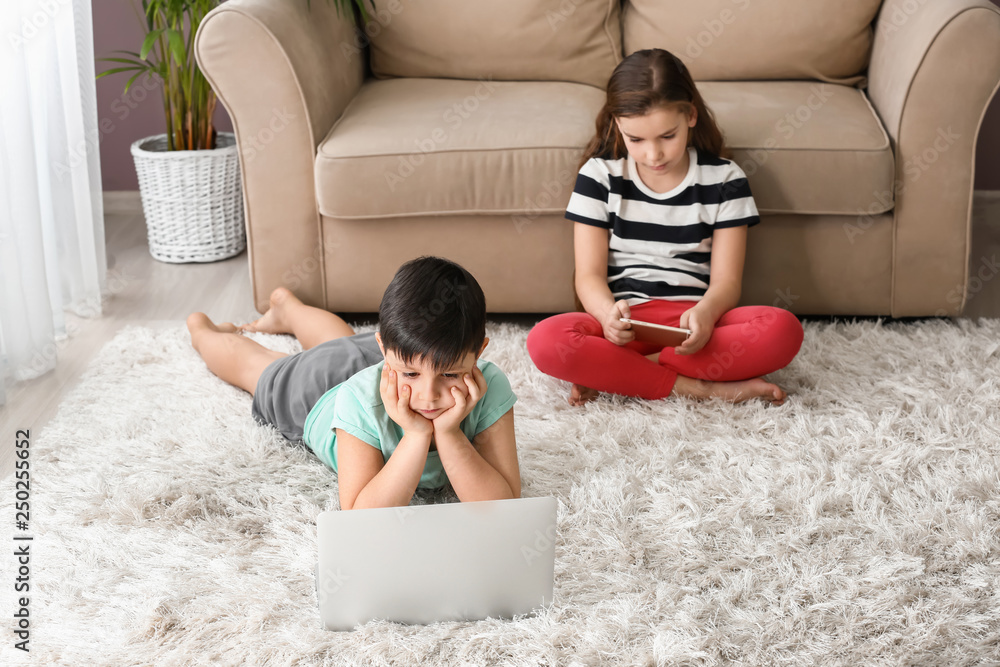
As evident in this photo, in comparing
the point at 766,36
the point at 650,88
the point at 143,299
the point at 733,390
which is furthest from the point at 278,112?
the point at 766,36

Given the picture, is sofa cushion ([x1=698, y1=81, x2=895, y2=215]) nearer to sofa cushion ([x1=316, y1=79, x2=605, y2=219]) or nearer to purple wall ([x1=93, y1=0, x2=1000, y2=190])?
sofa cushion ([x1=316, y1=79, x2=605, y2=219])

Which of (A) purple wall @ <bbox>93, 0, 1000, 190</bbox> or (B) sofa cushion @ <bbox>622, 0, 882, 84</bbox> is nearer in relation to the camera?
(B) sofa cushion @ <bbox>622, 0, 882, 84</bbox>

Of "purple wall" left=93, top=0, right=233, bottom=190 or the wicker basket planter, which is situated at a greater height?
"purple wall" left=93, top=0, right=233, bottom=190

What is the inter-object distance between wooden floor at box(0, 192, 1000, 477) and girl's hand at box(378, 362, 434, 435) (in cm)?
70

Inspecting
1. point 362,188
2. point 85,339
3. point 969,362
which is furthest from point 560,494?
point 85,339

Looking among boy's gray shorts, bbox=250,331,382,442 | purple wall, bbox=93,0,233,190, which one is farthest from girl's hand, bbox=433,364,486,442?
purple wall, bbox=93,0,233,190

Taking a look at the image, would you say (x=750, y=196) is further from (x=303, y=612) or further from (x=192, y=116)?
(x=192, y=116)

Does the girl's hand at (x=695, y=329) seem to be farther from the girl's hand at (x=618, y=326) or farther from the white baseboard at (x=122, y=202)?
the white baseboard at (x=122, y=202)

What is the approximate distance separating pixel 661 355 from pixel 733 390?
0.45ft

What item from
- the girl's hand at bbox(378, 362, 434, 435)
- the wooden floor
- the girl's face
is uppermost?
the girl's face

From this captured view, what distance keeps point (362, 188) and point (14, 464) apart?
0.77m

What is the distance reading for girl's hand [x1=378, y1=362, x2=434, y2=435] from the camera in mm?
1060

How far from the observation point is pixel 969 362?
1.68 m

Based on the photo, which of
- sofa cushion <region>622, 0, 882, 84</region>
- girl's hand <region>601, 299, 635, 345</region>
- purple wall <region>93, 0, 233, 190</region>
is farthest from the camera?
purple wall <region>93, 0, 233, 190</region>
